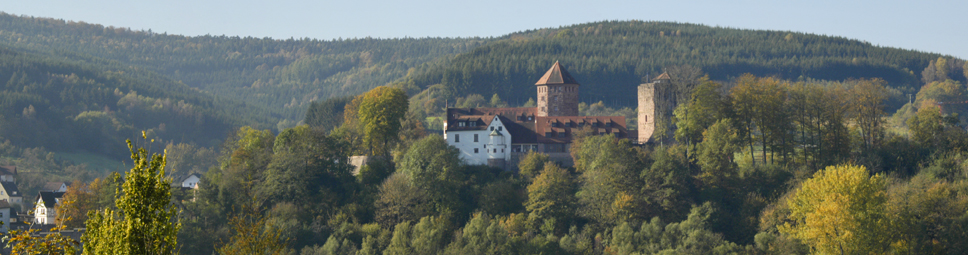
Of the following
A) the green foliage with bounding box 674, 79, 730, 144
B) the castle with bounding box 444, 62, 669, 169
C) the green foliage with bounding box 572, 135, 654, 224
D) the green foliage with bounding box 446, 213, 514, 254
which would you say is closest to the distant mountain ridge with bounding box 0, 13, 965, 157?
the castle with bounding box 444, 62, 669, 169

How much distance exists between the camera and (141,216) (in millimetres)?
14062

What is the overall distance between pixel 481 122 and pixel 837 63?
363ft

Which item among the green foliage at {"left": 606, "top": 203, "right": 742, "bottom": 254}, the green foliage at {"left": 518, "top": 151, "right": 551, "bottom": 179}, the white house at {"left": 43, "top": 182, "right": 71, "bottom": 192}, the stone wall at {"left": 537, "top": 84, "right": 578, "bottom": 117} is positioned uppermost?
the stone wall at {"left": 537, "top": 84, "right": 578, "bottom": 117}

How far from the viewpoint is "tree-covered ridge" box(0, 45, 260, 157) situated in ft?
461

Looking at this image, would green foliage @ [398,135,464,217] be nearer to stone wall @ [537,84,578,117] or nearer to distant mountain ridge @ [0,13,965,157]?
stone wall @ [537,84,578,117]

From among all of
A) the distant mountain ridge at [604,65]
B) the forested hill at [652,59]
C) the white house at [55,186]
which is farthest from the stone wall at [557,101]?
the white house at [55,186]

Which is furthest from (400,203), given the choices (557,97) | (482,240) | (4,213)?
(4,213)

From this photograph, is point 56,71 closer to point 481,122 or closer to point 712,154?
point 481,122

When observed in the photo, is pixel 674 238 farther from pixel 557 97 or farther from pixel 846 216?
pixel 557 97

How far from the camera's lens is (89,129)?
471ft

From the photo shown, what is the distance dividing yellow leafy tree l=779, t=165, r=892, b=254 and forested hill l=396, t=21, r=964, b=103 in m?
85.7

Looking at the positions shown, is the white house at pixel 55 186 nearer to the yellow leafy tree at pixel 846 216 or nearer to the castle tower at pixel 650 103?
the castle tower at pixel 650 103

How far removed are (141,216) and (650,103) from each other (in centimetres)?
5538

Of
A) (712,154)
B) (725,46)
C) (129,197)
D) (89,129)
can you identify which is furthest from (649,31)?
(129,197)
